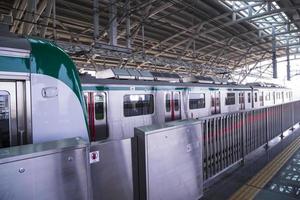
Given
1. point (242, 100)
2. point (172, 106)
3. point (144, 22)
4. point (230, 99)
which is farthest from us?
point (242, 100)

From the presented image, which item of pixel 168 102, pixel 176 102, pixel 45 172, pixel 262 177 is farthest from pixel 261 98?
pixel 45 172

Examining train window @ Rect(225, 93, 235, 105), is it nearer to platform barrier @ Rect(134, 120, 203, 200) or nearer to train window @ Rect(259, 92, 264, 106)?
train window @ Rect(259, 92, 264, 106)

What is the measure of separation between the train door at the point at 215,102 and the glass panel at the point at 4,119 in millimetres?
9302

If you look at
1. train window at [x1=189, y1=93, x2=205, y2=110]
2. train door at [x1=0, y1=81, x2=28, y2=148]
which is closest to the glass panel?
train door at [x1=0, y1=81, x2=28, y2=148]

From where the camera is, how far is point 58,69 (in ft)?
11.0

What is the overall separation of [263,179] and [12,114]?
465cm

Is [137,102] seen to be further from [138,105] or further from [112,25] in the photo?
[112,25]

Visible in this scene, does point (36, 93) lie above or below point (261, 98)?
above

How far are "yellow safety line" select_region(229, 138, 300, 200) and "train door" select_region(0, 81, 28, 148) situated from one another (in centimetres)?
345

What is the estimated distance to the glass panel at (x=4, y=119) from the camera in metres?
2.88

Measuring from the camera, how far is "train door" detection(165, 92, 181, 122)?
8508mm

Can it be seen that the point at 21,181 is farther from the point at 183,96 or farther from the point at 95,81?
the point at 183,96

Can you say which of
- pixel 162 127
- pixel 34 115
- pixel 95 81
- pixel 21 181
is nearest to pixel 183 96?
pixel 95 81

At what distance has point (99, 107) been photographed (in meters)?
6.20
